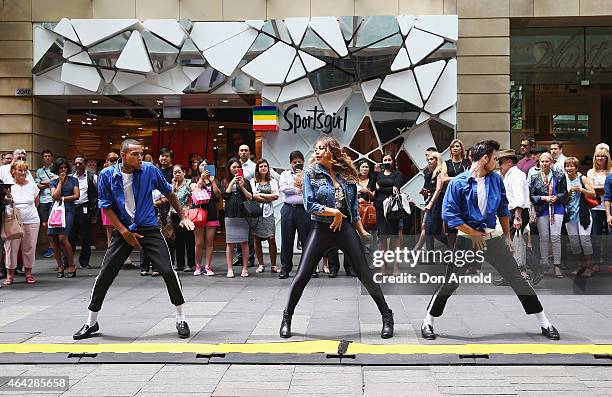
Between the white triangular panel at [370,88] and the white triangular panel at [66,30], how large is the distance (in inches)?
231

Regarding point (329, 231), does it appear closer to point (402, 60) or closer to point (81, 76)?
point (402, 60)

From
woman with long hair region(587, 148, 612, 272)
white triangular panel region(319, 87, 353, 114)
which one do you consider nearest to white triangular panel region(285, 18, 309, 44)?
white triangular panel region(319, 87, 353, 114)

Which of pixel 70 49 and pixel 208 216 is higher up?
pixel 70 49

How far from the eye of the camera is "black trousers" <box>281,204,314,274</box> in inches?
491

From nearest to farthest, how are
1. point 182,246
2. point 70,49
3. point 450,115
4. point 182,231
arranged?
point 182,231
point 182,246
point 450,115
point 70,49

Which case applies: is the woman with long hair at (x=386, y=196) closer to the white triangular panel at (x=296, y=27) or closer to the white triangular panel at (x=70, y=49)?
the white triangular panel at (x=296, y=27)

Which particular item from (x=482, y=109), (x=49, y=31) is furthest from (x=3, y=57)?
(x=482, y=109)

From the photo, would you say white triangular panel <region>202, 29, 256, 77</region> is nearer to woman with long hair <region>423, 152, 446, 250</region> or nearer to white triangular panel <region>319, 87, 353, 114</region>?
white triangular panel <region>319, 87, 353, 114</region>

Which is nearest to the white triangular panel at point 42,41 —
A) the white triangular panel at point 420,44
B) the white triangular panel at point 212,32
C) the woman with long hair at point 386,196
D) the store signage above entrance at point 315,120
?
the white triangular panel at point 212,32

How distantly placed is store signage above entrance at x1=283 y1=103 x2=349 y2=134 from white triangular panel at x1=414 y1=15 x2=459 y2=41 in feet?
7.32

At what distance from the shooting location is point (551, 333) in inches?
298

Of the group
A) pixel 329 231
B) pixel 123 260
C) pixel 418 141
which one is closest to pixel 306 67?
pixel 418 141

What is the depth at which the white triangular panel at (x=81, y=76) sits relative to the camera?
16.1 metres

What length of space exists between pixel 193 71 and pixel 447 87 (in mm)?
5063
